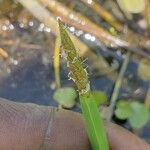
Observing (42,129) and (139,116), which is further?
(139,116)

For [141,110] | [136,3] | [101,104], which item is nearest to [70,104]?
[101,104]

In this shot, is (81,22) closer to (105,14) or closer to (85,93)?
(105,14)

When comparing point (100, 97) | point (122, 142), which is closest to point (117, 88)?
point (100, 97)

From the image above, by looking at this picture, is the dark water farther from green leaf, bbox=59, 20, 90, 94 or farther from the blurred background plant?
green leaf, bbox=59, 20, 90, 94

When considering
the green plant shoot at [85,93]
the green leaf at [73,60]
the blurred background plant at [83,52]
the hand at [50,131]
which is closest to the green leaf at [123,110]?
the blurred background plant at [83,52]

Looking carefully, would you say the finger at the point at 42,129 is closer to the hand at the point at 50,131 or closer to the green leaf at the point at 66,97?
the hand at the point at 50,131

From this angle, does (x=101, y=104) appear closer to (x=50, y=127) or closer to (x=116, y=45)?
(x=116, y=45)

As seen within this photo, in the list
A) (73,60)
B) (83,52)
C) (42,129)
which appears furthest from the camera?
(83,52)
